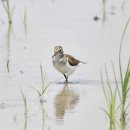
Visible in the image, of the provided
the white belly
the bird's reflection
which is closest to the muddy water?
the bird's reflection

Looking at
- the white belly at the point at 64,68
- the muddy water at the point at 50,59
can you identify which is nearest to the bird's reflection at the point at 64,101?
the muddy water at the point at 50,59

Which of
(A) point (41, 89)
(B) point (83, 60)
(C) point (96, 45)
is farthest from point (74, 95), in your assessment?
(C) point (96, 45)

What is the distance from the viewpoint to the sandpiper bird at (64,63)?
11.6 metres

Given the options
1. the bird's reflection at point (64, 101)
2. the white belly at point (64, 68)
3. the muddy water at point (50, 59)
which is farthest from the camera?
the white belly at point (64, 68)

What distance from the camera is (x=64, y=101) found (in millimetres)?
10000

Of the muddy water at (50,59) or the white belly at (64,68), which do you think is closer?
the muddy water at (50,59)

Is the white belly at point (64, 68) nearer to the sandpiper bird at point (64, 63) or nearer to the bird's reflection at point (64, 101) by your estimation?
the sandpiper bird at point (64, 63)

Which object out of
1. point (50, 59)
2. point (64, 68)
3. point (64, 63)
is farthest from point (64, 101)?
point (50, 59)

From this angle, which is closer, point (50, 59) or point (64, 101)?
point (64, 101)

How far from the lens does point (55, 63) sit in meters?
11.7

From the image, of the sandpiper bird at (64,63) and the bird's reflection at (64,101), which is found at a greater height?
the sandpiper bird at (64,63)

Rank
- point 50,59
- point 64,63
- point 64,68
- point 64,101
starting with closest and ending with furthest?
1. point 64,101
2. point 64,68
3. point 64,63
4. point 50,59

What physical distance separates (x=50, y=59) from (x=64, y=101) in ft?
9.30

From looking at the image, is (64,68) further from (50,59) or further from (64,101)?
(64,101)
